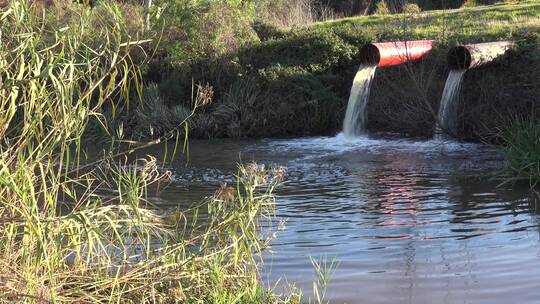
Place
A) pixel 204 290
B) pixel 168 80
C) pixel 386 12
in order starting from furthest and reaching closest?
pixel 386 12 < pixel 168 80 < pixel 204 290

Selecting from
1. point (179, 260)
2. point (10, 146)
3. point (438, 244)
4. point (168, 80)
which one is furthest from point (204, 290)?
point (168, 80)

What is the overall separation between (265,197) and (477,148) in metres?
11.5

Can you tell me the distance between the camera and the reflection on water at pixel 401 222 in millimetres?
6809

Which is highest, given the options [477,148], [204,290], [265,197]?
[265,197]

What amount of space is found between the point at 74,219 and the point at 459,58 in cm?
1414

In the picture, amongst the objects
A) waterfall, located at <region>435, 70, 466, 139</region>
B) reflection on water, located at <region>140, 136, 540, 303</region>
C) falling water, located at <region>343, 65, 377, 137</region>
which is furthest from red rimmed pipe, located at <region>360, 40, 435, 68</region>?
reflection on water, located at <region>140, 136, 540, 303</region>

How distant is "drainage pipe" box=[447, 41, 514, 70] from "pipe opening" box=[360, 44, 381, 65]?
175 centimetres

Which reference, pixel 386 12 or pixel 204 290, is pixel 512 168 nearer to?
pixel 204 290

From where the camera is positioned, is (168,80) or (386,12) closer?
(168,80)

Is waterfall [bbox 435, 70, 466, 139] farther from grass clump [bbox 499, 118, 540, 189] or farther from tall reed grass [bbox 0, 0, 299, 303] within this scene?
tall reed grass [bbox 0, 0, 299, 303]

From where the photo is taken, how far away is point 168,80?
22250 mm

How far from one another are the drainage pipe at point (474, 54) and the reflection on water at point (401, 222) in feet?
6.12

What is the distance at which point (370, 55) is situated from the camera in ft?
65.6

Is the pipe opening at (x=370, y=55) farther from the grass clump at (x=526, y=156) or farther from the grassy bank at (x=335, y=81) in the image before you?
the grass clump at (x=526, y=156)
